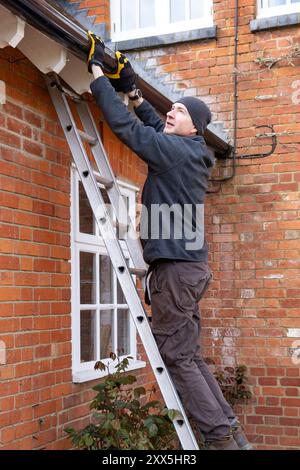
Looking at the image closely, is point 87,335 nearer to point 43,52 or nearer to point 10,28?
point 43,52

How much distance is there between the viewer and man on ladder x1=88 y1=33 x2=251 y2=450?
10.7ft

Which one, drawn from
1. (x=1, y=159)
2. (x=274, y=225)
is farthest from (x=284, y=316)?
(x=1, y=159)

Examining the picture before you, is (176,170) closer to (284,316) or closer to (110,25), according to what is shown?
(284,316)

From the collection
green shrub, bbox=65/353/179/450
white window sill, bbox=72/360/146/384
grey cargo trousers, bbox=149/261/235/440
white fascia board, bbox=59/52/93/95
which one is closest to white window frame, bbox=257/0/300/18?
white fascia board, bbox=59/52/93/95

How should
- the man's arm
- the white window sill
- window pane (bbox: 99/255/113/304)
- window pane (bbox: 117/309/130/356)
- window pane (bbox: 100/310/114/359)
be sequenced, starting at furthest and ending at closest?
window pane (bbox: 117/309/130/356)
window pane (bbox: 99/255/113/304)
window pane (bbox: 100/310/114/359)
the white window sill
the man's arm

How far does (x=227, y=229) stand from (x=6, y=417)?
138 inches

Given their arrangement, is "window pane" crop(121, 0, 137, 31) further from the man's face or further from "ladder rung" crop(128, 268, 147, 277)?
"ladder rung" crop(128, 268, 147, 277)

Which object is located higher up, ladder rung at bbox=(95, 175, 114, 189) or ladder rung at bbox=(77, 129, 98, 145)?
ladder rung at bbox=(77, 129, 98, 145)

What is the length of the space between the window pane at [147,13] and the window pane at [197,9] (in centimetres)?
44

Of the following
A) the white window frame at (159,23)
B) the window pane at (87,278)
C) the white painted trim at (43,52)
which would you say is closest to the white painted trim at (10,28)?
the white painted trim at (43,52)

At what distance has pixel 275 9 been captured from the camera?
6.19m

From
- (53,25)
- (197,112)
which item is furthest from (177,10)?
(53,25)

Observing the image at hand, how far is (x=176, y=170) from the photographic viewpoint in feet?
11.1

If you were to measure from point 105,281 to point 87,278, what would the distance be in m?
0.42
